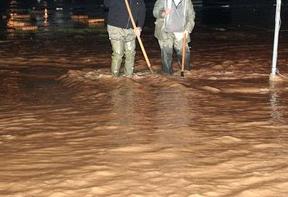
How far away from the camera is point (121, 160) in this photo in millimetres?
4625

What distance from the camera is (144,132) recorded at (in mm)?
5586

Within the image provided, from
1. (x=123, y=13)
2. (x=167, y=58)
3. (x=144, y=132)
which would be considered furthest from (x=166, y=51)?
(x=144, y=132)

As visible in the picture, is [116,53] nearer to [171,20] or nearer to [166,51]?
[166,51]

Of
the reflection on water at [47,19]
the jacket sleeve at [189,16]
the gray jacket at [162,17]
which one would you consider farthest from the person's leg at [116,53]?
the reflection on water at [47,19]

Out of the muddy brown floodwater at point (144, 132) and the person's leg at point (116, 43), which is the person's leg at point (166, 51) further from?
the person's leg at point (116, 43)

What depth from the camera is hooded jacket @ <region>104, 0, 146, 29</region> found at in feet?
29.8

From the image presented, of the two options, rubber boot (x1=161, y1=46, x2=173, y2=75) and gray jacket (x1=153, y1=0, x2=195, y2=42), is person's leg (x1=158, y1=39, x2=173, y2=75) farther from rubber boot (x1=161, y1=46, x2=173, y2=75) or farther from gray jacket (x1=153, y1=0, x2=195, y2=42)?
gray jacket (x1=153, y1=0, x2=195, y2=42)

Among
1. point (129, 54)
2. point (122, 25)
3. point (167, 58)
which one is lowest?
point (167, 58)

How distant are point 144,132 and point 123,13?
399cm

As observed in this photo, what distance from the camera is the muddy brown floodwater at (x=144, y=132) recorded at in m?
4.06

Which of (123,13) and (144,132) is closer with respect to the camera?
(144,132)

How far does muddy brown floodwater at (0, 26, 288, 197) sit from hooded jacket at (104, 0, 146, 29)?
39.3 inches

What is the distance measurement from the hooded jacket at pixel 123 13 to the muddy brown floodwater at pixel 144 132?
100 centimetres

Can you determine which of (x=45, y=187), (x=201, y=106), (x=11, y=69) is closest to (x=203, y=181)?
(x=45, y=187)
